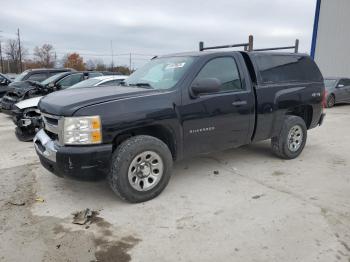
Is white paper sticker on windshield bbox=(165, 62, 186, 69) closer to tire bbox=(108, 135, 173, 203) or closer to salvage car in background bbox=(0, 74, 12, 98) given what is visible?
tire bbox=(108, 135, 173, 203)

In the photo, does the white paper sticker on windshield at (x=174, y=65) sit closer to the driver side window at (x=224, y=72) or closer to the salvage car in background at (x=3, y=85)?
the driver side window at (x=224, y=72)

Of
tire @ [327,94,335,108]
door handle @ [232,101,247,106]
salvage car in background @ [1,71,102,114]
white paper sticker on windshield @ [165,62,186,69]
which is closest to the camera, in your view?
white paper sticker on windshield @ [165,62,186,69]

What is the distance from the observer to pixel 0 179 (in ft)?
15.8

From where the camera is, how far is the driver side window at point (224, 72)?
4.47 metres

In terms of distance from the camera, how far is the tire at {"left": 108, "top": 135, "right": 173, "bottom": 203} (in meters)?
3.67

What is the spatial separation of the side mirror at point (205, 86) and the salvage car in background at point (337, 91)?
11911 millimetres

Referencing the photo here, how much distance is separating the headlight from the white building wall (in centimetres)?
1933

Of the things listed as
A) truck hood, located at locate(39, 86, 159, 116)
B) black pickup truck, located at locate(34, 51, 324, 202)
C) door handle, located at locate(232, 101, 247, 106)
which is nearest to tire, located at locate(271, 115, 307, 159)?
black pickup truck, located at locate(34, 51, 324, 202)

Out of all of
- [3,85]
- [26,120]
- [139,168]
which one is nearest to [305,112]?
[139,168]

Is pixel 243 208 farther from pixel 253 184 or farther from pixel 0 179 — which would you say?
pixel 0 179

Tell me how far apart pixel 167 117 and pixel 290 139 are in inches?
108

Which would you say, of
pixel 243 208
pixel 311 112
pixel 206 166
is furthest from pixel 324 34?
pixel 243 208

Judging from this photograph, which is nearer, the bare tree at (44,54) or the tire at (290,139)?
the tire at (290,139)

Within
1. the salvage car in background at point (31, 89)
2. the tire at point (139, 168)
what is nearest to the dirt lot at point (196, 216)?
the tire at point (139, 168)
